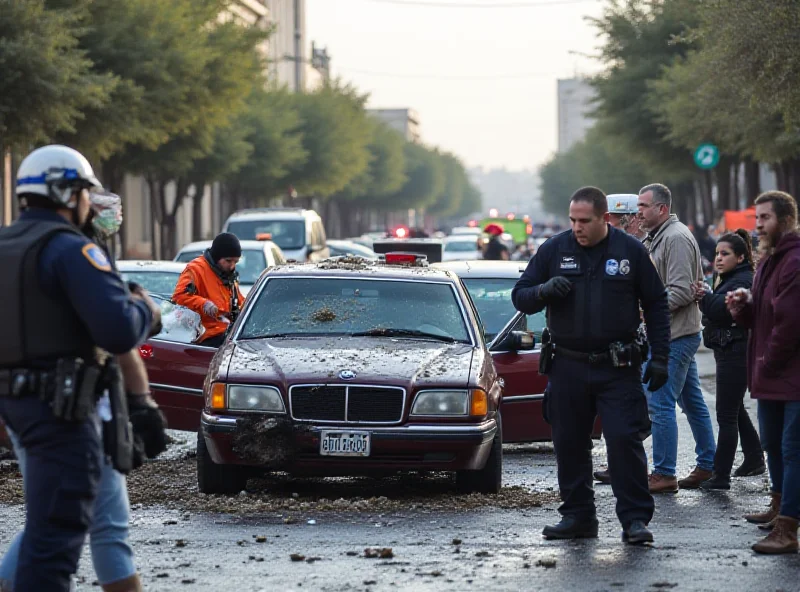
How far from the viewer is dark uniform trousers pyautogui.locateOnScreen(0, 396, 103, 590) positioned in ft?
16.5

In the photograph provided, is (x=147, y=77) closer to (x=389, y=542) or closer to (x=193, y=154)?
(x=193, y=154)

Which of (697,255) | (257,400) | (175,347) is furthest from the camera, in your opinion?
(175,347)

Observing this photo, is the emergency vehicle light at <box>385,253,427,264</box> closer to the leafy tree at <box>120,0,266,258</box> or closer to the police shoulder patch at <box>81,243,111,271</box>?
the police shoulder patch at <box>81,243,111,271</box>

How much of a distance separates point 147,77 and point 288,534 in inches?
960

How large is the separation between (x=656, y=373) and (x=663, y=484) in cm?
199

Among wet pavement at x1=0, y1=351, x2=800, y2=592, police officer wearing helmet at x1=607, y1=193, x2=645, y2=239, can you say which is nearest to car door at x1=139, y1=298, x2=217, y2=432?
wet pavement at x1=0, y1=351, x2=800, y2=592

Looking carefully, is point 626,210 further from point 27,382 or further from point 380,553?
point 27,382

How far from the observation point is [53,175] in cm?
523

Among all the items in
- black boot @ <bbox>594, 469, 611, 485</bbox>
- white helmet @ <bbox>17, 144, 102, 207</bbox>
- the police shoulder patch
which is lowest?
black boot @ <bbox>594, 469, 611, 485</bbox>

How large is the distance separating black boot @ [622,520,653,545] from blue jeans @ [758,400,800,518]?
0.65 meters

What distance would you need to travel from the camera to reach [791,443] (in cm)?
771

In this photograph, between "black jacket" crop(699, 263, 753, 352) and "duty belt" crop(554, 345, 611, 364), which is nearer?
"duty belt" crop(554, 345, 611, 364)

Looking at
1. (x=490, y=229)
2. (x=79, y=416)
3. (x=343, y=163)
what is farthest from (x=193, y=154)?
(x=79, y=416)

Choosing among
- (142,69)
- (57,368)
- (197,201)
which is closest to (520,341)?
(57,368)
